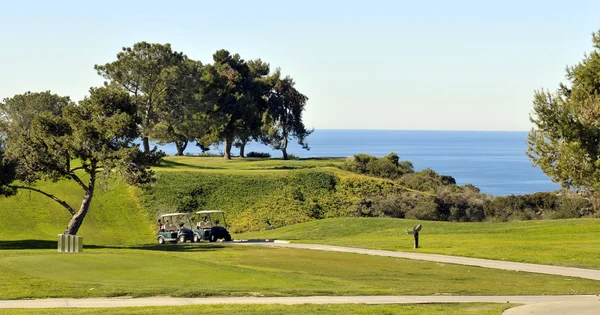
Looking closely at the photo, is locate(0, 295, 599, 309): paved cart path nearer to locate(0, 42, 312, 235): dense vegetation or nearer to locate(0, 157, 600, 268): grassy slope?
locate(0, 157, 600, 268): grassy slope

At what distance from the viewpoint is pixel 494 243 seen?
3897cm

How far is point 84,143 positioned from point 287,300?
25.5 metres

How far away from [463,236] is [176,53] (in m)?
40.6

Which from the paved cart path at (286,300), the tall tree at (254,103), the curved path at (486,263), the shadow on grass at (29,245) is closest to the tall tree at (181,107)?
the tall tree at (254,103)

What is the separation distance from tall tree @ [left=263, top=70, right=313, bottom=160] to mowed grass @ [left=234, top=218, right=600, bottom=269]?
47.7m

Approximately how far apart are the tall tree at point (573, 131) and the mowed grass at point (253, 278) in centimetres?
647

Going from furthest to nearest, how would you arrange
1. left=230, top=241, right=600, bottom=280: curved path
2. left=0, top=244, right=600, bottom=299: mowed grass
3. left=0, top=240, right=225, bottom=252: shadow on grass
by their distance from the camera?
left=0, top=240, right=225, bottom=252: shadow on grass, left=230, top=241, right=600, bottom=280: curved path, left=0, top=244, right=600, bottom=299: mowed grass

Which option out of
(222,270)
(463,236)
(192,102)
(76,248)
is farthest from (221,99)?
(222,270)

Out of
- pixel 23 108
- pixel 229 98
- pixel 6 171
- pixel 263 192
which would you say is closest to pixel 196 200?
pixel 263 192

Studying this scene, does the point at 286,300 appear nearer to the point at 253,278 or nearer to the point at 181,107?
the point at 253,278

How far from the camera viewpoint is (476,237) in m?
43.4

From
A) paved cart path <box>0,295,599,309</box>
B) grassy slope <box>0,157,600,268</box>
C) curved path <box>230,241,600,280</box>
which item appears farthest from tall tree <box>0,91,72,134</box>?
paved cart path <box>0,295,599,309</box>

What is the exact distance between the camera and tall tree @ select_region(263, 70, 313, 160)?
10312 cm

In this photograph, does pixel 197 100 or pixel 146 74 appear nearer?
pixel 146 74
